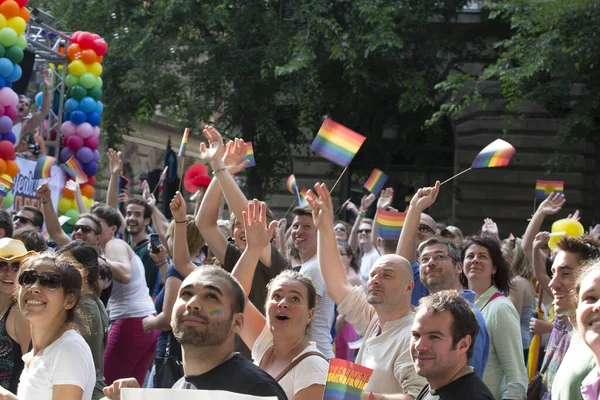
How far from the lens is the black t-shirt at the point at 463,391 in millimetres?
3369

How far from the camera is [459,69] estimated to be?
18.1m

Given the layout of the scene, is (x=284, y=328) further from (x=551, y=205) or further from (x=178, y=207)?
(x=551, y=205)

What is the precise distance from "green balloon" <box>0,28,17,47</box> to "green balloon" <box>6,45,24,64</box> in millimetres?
60

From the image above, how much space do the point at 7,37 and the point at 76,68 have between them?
2553 mm

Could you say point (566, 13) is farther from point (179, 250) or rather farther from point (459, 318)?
point (459, 318)

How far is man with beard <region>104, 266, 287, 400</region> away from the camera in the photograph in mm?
3172

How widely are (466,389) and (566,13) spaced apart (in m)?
11.6

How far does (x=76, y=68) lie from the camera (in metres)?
13.4

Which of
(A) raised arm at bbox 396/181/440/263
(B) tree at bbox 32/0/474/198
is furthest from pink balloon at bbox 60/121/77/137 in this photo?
(A) raised arm at bbox 396/181/440/263

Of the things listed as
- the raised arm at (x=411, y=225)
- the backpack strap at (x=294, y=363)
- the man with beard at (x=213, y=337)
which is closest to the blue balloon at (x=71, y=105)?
the raised arm at (x=411, y=225)

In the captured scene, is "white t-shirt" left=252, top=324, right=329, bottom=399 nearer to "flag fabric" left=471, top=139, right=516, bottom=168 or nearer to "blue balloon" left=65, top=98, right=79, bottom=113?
"flag fabric" left=471, top=139, right=516, bottom=168

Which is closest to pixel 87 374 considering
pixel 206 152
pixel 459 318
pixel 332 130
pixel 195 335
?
pixel 195 335

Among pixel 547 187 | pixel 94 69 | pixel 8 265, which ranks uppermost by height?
pixel 94 69

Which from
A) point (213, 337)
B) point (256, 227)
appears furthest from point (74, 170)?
point (213, 337)
